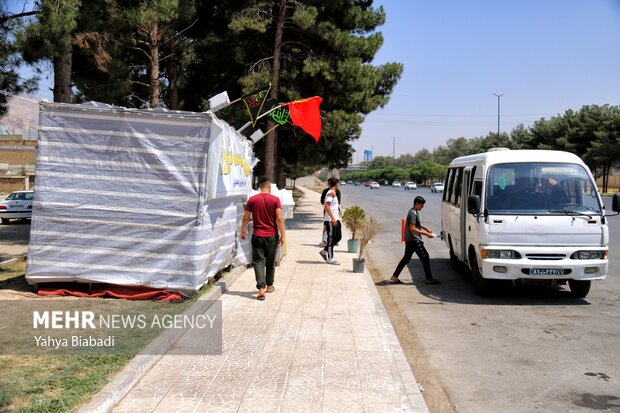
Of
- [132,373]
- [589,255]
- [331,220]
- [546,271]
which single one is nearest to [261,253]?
[132,373]

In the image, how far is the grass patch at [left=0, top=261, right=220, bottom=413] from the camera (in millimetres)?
4152

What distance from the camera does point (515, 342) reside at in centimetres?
677

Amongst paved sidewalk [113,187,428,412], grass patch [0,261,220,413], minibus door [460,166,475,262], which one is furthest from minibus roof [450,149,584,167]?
grass patch [0,261,220,413]

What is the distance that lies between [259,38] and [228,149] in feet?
51.5

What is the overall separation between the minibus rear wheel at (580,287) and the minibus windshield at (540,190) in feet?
3.76

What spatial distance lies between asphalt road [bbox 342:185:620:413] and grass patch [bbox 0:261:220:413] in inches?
110

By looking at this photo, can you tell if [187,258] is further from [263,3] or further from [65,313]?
[263,3]

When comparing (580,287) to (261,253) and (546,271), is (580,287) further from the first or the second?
(261,253)

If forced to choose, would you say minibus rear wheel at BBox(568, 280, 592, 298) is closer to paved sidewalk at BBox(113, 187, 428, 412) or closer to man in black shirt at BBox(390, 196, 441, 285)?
man in black shirt at BBox(390, 196, 441, 285)

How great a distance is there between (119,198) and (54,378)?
3721 millimetres

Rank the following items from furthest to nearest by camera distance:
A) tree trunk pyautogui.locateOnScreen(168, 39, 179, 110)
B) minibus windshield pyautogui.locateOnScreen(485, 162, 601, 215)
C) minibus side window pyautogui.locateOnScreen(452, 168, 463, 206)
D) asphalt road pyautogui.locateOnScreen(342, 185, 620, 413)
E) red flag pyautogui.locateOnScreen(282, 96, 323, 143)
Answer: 1. tree trunk pyautogui.locateOnScreen(168, 39, 179, 110)
2. red flag pyautogui.locateOnScreen(282, 96, 323, 143)
3. minibus side window pyautogui.locateOnScreen(452, 168, 463, 206)
4. minibus windshield pyautogui.locateOnScreen(485, 162, 601, 215)
5. asphalt road pyautogui.locateOnScreen(342, 185, 620, 413)

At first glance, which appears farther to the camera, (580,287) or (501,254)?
(580,287)

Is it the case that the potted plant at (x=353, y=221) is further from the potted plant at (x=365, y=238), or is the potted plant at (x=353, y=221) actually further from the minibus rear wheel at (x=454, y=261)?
the minibus rear wheel at (x=454, y=261)

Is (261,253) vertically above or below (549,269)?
above
